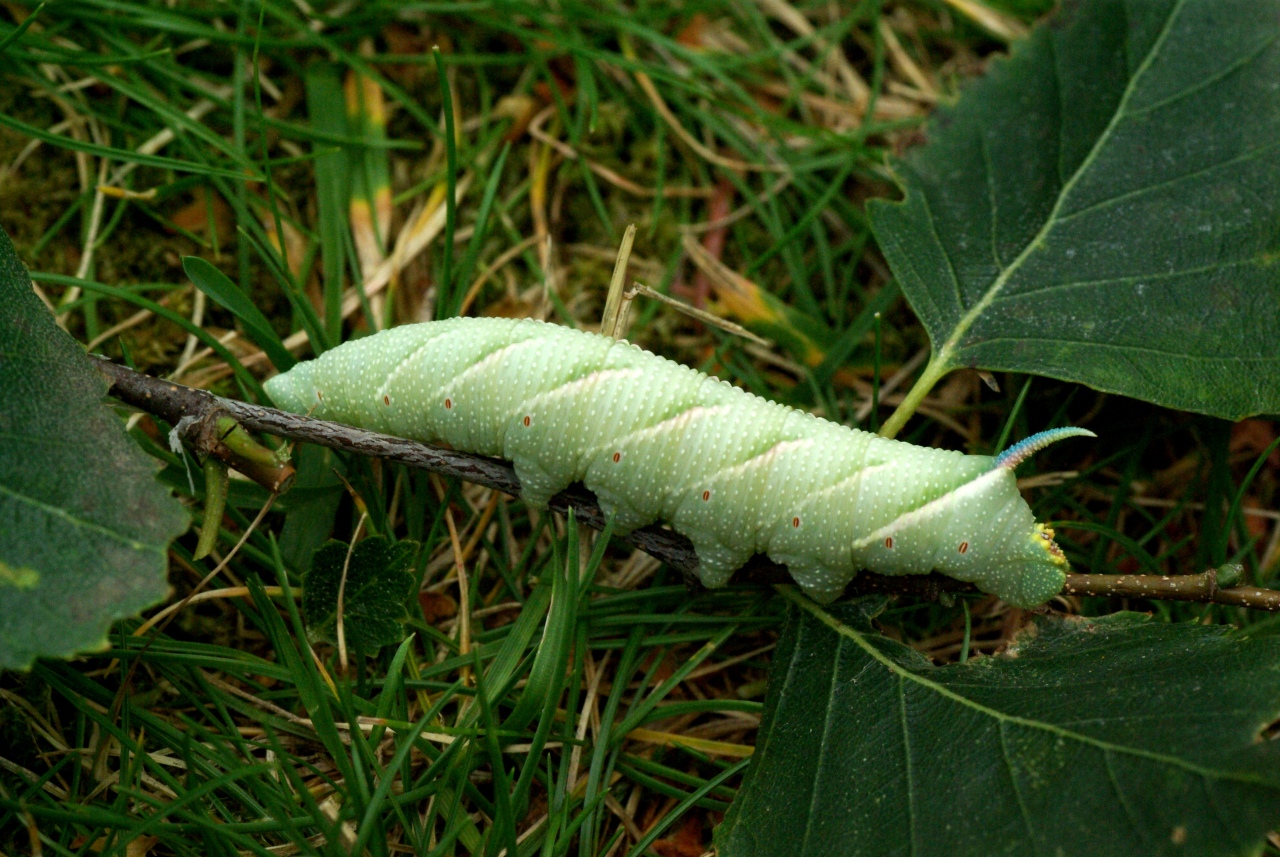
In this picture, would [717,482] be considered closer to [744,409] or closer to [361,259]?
[744,409]

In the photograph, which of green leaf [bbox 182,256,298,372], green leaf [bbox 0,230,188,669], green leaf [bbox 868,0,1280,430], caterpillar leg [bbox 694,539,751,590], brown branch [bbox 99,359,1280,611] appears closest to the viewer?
green leaf [bbox 0,230,188,669]

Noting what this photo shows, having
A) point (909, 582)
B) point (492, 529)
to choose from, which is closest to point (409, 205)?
point (492, 529)

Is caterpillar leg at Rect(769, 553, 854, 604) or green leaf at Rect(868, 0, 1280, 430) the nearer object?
caterpillar leg at Rect(769, 553, 854, 604)

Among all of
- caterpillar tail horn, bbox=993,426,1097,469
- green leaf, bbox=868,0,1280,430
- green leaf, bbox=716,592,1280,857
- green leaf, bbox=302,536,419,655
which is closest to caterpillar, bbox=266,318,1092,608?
caterpillar tail horn, bbox=993,426,1097,469

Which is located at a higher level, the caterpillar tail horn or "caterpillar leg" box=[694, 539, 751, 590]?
the caterpillar tail horn

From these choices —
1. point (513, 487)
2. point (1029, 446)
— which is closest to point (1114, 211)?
point (1029, 446)

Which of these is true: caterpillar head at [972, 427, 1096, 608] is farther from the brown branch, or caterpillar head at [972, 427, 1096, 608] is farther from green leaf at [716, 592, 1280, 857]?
green leaf at [716, 592, 1280, 857]

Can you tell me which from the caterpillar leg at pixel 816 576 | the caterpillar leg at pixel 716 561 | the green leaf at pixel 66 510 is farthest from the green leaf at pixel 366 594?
the caterpillar leg at pixel 816 576
